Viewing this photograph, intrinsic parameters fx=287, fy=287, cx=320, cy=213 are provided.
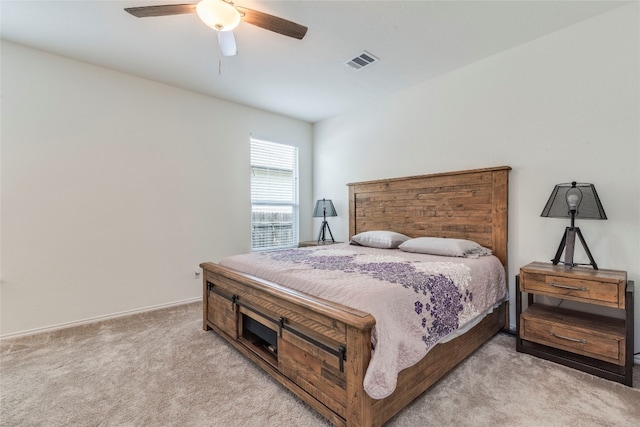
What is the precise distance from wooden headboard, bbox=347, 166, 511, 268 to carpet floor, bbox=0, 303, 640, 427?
107 cm

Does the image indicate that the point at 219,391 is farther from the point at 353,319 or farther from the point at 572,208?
the point at 572,208

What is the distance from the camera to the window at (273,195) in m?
4.39

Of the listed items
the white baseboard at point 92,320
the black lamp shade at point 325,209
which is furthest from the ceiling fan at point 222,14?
the white baseboard at point 92,320

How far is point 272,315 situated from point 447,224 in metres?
2.16

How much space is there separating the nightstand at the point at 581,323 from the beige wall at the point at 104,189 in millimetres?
3452

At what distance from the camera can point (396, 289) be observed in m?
1.60

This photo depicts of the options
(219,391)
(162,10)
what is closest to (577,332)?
(219,391)

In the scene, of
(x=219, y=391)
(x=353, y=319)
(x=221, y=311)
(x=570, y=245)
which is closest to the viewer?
(x=353, y=319)

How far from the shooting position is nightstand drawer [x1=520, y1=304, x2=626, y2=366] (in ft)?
6.23

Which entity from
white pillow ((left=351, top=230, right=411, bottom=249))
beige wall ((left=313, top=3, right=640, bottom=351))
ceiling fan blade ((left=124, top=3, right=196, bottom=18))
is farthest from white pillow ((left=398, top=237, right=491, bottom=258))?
ceiling fan blade ((left=124, top=3, right=196, bottom=18))

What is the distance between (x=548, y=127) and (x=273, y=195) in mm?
3471

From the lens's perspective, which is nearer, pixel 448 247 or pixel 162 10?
pixel 162 10

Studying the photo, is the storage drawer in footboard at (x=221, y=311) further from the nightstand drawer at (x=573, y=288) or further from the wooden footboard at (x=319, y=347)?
the nightstand drawer at (x=573, y=288)

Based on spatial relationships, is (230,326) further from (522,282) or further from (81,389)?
(522,282)
